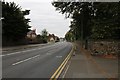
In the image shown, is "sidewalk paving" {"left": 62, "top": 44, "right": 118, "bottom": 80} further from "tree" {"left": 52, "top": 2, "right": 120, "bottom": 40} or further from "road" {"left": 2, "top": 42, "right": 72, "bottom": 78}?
"tree" {"left": 52, "top": 2, "right": 120, "bottom": 40}

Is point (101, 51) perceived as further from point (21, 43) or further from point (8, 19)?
point (21, 43)

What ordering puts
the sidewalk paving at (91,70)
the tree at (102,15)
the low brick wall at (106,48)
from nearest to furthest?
the sidewalk paving at (91,70) < the tree at (102,15) < the low brick wall at (106,48)

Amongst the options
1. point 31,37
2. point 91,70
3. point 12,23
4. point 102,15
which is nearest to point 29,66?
point 91,70

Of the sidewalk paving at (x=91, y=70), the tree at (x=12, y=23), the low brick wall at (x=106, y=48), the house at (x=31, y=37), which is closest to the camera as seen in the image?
the sidewalk paving at (x=91, y=70)

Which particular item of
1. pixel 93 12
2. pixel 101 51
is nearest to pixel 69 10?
pixel 93 12

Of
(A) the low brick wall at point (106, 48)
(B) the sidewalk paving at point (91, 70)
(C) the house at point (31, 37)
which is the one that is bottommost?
(B) the sidewalk paving at point (91, 70)

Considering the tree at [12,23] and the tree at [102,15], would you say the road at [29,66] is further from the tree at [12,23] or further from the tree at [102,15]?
the tree at [12,23]

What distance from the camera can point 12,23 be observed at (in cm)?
5997

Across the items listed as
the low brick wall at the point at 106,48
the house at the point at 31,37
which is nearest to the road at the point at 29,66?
the low brick wall at the point at 106,48

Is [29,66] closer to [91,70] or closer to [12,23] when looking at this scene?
[91,70]

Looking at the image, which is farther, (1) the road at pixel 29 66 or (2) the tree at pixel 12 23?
(2) the tree at pixel 12 23

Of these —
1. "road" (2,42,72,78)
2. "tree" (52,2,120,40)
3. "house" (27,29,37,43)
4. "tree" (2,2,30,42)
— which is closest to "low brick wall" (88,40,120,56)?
"tree" (52,2,120,40)

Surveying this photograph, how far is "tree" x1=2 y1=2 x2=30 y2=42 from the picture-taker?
59.2 metres

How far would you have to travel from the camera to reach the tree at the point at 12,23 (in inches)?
2330
